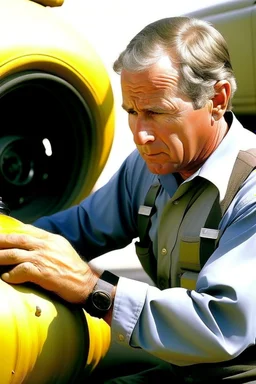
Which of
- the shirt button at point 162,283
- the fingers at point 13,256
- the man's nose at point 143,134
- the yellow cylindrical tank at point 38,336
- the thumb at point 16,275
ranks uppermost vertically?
the man's nose at point 143,134

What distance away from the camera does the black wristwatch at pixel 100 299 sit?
1.83 metres

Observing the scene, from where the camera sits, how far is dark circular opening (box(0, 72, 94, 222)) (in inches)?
108

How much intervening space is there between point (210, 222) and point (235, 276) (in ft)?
0.56

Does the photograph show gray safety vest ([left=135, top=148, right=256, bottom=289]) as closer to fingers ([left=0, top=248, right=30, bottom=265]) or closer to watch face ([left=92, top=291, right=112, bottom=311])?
watch face ([left=92, top=291, right=112, bottom=311])

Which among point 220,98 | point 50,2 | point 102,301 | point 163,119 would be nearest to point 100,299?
point 102,301

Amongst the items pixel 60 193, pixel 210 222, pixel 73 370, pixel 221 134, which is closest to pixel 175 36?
pixel 221 134

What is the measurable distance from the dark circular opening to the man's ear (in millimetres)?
772

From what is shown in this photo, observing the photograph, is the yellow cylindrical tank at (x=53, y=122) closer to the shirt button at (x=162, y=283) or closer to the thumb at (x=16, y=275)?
the shirt button at (x=162, y=283)

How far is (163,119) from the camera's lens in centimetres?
196

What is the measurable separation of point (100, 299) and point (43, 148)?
1080mm

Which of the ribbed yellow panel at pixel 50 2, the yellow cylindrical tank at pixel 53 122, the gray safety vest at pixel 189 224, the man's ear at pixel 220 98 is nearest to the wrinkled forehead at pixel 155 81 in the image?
the man's ear at pixel 220 98

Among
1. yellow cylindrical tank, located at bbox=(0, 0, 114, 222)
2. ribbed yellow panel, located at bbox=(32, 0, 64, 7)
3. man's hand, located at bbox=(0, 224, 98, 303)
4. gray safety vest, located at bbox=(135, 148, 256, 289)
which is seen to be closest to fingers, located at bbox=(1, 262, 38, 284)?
man's hand, located at bbox=(0, 224, 98, 303)

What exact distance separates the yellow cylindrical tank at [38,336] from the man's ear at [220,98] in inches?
Result: 18.7

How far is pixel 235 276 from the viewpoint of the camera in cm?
180
